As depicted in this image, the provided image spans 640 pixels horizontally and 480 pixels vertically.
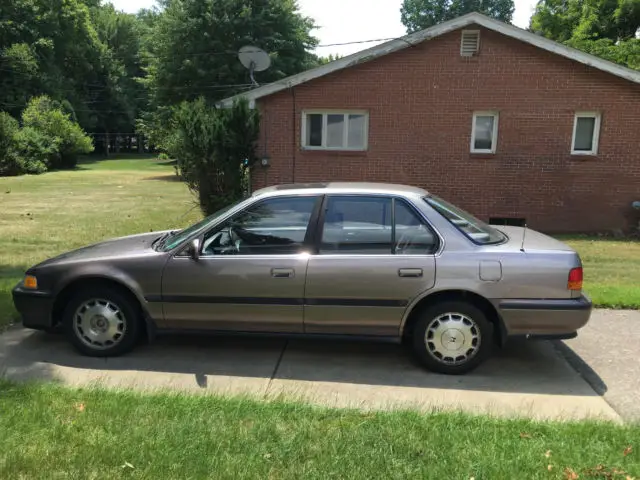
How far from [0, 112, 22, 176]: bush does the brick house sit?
28.1 m

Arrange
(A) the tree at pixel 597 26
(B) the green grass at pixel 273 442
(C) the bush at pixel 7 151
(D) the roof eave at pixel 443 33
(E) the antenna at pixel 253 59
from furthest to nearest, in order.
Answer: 1. (C) the bush at pixel 7 151
2. (A) the tree at pixel 597 26
3. (E) the antenna at pixel 253 59
4. (D) the roof eave at pixel 443 33
5. (B) the green grass at pixel 273 442

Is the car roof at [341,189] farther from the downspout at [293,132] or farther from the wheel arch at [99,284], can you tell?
the downspout at [293,132]

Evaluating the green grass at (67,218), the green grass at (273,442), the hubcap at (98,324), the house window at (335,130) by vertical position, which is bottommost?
the green grass at (67,218)

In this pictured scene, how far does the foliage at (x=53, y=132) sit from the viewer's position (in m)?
41.5

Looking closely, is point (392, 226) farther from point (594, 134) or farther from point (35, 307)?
point (594, 134)

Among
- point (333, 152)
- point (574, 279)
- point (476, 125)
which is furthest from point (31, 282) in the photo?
point (476, 125)

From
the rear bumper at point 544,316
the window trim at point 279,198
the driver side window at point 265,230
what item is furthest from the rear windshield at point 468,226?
the driver side window at point 265,230

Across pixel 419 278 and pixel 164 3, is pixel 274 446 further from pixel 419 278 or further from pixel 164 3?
pixel 164 3

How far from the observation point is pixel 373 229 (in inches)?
179

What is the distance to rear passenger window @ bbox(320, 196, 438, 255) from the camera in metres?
4.47

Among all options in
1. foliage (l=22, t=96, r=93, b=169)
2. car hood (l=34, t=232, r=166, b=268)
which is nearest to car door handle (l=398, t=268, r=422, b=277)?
car hood (l=34, t=232, r=166, b=268)

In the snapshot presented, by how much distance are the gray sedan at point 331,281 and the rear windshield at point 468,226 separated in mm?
18

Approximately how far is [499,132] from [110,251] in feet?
33.9

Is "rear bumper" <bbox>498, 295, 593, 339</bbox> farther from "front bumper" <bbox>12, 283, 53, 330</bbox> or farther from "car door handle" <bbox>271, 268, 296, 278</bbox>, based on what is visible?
"front bumper" <bbox>12, 283, 53, 330</bbox>
